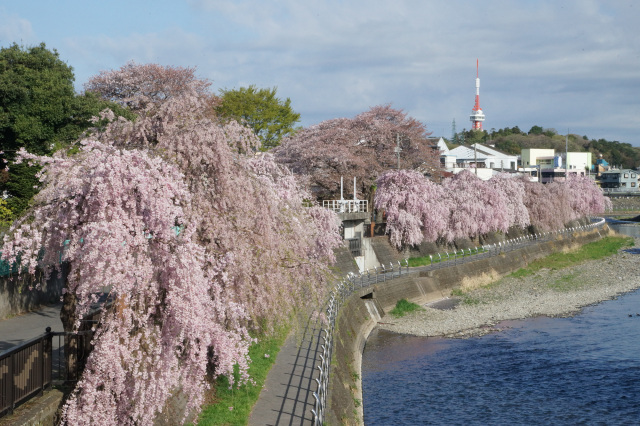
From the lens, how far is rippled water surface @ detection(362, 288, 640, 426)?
80.0 ft

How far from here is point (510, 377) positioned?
29.0 meters

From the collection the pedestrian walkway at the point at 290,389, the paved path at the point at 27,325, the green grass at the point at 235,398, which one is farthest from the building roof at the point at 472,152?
the green grass at the point at 235,398

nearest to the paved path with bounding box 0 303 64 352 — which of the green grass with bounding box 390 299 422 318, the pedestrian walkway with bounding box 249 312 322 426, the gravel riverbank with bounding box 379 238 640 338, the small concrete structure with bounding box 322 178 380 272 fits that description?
the pedestrian walkway with bounding box 249 312 322 426

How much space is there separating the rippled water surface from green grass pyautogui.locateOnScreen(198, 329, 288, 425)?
18.2 ft

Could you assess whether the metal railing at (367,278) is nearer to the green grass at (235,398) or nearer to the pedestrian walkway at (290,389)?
the pedestrian walkway at (290,389)

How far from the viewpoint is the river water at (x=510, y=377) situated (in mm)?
24344

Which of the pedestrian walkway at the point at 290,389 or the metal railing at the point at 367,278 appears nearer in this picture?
the pedestrian walkway at the point at 290,389

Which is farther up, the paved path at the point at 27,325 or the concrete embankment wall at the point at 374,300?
the paved path at the point at 27,325

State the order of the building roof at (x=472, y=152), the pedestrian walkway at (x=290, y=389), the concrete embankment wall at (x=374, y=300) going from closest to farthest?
the pedestrian walkway at (x=290, y=389), the concrete embankment wall at (x=374, y=300), the building roof at (x=472, y=152)

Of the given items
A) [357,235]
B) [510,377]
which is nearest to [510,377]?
[510,377]

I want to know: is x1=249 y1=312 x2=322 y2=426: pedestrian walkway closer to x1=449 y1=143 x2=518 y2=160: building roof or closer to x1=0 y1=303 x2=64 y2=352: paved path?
x1=0 y1=303 x2=64 y2=352: paved path

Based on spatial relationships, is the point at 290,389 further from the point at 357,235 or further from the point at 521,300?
the point at 521,300

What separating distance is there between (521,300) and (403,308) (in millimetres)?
11562

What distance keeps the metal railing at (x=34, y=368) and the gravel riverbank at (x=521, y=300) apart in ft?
78.7
